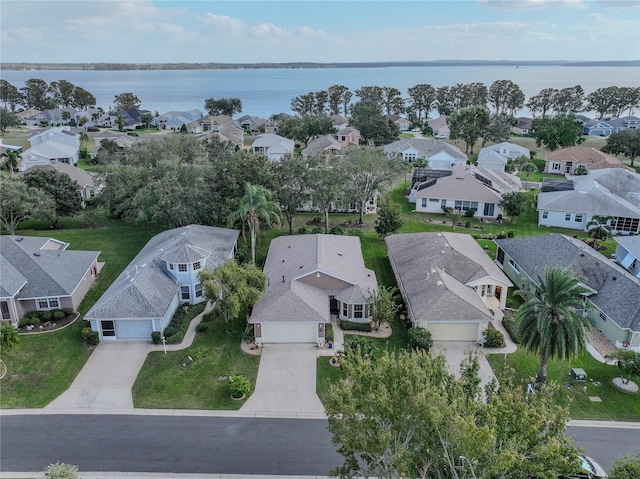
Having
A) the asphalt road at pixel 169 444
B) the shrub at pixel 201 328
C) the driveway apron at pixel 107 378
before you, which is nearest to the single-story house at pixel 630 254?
the asphalt road at pixel 169 444

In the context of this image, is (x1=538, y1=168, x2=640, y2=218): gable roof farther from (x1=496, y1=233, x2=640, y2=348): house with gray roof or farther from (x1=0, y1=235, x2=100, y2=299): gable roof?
(x1=0, y1=235, x2=100, y2=299): gable roof

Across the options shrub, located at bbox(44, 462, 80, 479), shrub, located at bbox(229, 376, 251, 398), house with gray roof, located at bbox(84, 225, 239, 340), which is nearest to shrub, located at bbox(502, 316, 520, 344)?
shrub, located at bbox(229, 376, 251, 398)

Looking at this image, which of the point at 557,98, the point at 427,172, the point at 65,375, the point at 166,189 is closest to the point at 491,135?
the point at 427,172

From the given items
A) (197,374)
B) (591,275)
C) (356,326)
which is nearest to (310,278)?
(356,326)

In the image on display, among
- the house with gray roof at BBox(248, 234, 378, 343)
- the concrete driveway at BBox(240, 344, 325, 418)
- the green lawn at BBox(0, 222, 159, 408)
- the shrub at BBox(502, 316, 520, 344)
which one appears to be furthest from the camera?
the shrub at BBox(502, 316, 520, 344)

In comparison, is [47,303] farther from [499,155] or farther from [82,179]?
[499,155]
